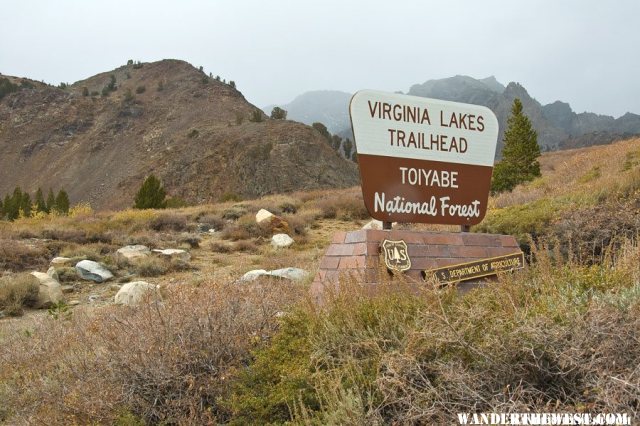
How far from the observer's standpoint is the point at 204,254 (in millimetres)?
15453

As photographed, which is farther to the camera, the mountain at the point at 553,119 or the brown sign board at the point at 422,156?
the mountain at the point at 553,119

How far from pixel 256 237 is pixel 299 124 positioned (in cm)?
3933

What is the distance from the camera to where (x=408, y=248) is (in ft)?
18.8

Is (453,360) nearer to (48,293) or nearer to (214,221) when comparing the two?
(48,293)

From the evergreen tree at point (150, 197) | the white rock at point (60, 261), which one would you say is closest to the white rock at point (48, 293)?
the white rock at point (60, 261)

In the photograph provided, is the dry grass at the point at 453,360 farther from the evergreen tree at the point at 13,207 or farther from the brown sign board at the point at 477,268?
the evergreen tree at the point at 13,207

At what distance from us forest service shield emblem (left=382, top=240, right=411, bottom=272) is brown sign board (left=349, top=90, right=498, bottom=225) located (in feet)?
1.69

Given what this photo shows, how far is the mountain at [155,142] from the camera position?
1928 inches

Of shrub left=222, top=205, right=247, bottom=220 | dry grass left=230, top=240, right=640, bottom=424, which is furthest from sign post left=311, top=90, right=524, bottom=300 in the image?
shrub left=222, top=205, right=247, bottom=220

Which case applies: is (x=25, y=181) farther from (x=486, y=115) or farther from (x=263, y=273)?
(x=486, y=115)

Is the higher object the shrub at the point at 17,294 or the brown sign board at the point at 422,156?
the brown sign board at the point at 422,156

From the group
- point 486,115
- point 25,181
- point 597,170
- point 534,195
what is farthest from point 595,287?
point 25,181

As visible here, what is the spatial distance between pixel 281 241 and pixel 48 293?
6.96 metres

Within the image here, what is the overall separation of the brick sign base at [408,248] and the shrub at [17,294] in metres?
7.01
